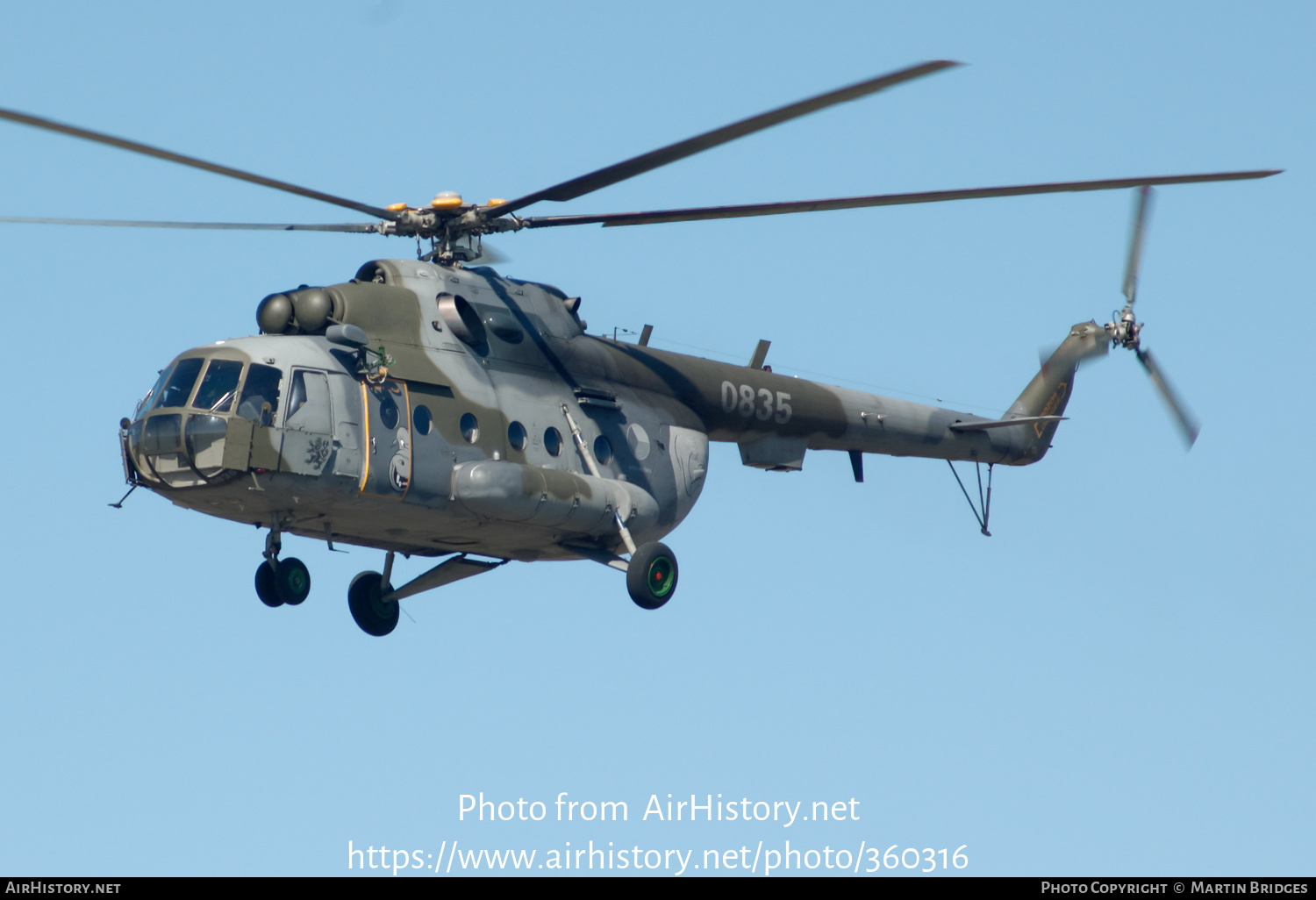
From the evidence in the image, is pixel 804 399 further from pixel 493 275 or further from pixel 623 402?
pixel 493 275

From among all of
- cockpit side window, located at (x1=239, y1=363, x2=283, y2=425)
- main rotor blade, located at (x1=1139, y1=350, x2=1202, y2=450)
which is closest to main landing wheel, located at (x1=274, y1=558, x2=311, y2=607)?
cockpit side window, located at (x1=239, y1=363, x2=283, y2=425)

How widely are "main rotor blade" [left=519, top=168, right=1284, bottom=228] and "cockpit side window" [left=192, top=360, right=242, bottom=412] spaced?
464 cm

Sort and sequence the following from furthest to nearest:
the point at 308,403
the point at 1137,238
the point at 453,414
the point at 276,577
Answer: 1. the point at 1137,238
2. the point at 453,414
3. the point at 276,577
4. the point at 308,403

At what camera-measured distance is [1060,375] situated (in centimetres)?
3186

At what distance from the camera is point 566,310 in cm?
2405

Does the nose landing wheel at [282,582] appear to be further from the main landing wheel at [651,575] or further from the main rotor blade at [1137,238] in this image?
the main rotor blade at [1137,238]

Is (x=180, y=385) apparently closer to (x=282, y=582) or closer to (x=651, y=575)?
(x=282, y=582)

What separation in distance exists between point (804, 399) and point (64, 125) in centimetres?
1191

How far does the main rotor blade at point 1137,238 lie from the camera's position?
29.0m

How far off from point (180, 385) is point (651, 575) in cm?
633

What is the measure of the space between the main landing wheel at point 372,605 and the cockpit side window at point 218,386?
484 centimetres

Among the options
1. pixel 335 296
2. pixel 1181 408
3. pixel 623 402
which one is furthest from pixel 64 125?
pixel 1181 408

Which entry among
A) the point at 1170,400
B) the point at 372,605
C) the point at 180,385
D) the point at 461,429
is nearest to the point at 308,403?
the point at 180,385
